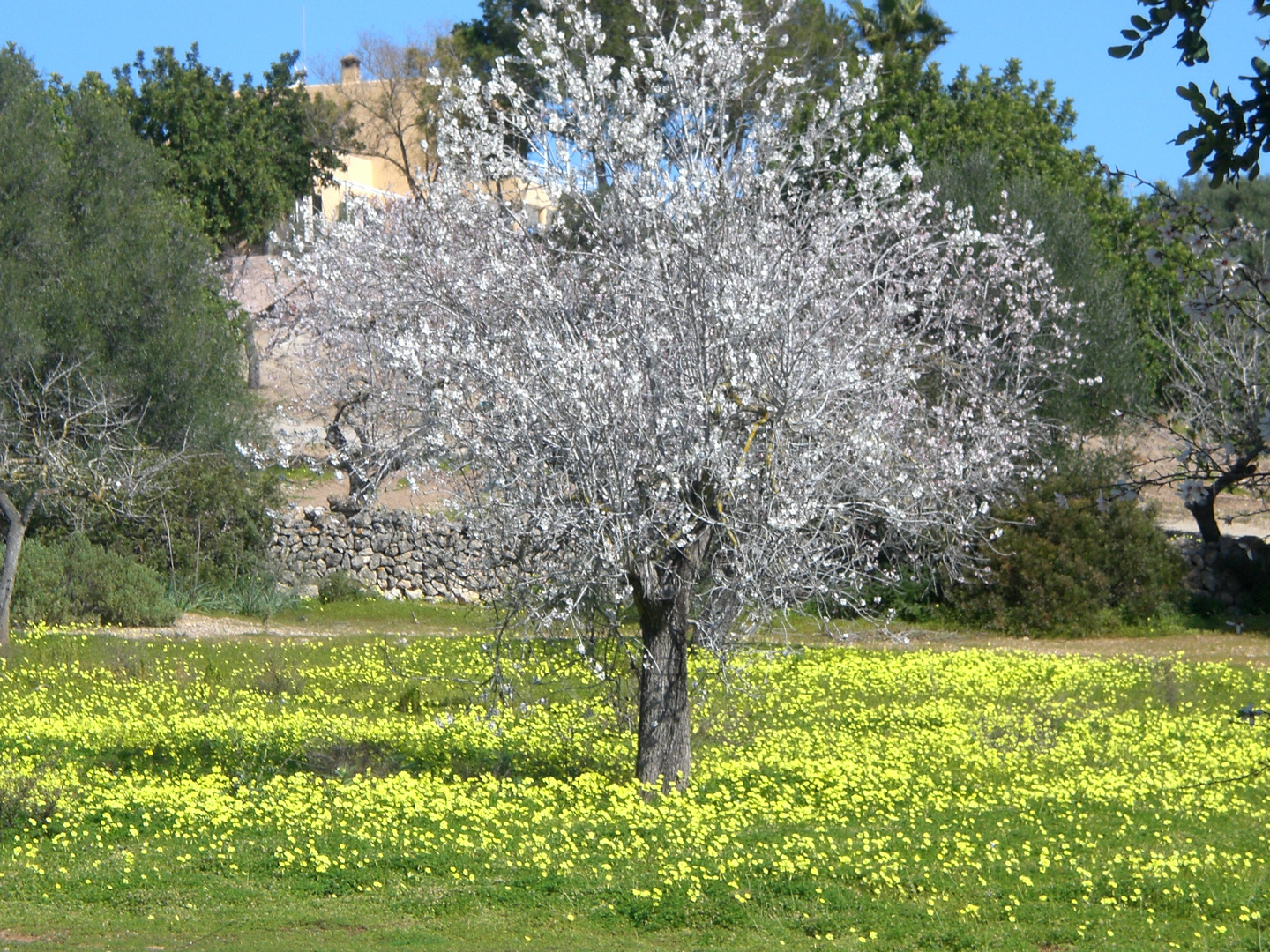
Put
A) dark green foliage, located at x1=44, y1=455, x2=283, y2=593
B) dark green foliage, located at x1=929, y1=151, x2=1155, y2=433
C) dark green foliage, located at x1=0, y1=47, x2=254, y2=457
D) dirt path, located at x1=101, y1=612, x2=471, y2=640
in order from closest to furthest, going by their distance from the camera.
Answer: dirt path, located at x1=101, y1=612, x2=471, y2=640 → dark green foliage, located at x1=0, y1=47, x2=254, y2=457 → dark green foliage, located at x1=44, y1=455, x2=283, y2=593 → dark green foliage, located at x1=929, y1=151, x2=1155, y2=433

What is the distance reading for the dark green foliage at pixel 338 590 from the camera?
2189 cm

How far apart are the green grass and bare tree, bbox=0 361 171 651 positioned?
136 inches

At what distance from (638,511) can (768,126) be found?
5038mm

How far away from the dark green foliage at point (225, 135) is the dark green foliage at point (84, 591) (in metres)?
13.6

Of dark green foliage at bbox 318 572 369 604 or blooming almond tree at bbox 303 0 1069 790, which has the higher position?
blooming almond tree at bbox 303 0 1069 790

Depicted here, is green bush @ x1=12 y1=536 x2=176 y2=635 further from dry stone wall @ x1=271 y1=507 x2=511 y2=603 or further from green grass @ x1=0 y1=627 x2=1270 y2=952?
green grass @ x1=0 y1=627 x2=1270 y2=952

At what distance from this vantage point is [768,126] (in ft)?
39.7

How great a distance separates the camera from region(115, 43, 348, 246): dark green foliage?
32.1m

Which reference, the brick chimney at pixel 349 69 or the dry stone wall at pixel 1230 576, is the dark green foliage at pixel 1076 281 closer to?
the dry stone wall at pixel 1230 576

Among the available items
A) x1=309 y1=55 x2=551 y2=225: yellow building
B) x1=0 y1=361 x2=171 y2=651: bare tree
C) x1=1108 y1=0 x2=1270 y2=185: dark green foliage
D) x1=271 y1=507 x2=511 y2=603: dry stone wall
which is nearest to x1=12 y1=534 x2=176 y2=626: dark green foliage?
x1=0 y1=361 x2=171 y2=651: bare tree

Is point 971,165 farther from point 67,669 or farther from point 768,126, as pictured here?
point 67,669

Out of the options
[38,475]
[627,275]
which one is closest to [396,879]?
[627,275]

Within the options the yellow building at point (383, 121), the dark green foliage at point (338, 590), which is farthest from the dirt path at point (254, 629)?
the yellow building at point (383, 121)

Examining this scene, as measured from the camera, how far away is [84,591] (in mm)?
18812
